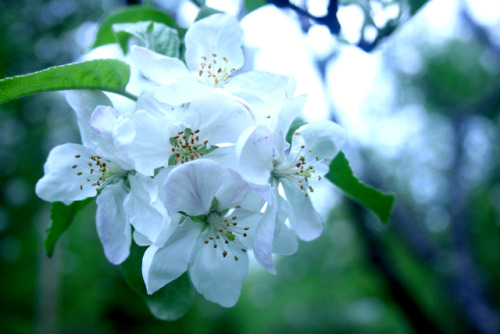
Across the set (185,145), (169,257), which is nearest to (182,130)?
(185,145)

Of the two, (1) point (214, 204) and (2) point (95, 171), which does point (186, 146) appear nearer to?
(1) point (214, 204)

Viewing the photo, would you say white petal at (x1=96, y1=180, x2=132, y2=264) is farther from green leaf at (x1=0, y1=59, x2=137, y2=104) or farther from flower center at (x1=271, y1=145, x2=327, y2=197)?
flower center at (x1=271, y1=145, x2=327, y2=197)

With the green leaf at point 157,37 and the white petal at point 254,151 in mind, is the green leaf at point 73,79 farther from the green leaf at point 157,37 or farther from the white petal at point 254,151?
the white petal at point 254,151

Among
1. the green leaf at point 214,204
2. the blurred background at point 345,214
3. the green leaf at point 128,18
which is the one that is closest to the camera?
the green leaf at point 214,204

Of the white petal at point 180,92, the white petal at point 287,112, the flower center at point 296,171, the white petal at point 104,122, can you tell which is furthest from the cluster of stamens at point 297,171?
the white petal at point 104,122

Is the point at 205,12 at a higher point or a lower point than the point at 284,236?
higher

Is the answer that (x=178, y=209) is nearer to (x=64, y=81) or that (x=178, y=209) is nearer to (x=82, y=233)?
(x=64, y=81)

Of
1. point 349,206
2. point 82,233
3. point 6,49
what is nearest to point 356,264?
point 349,206
